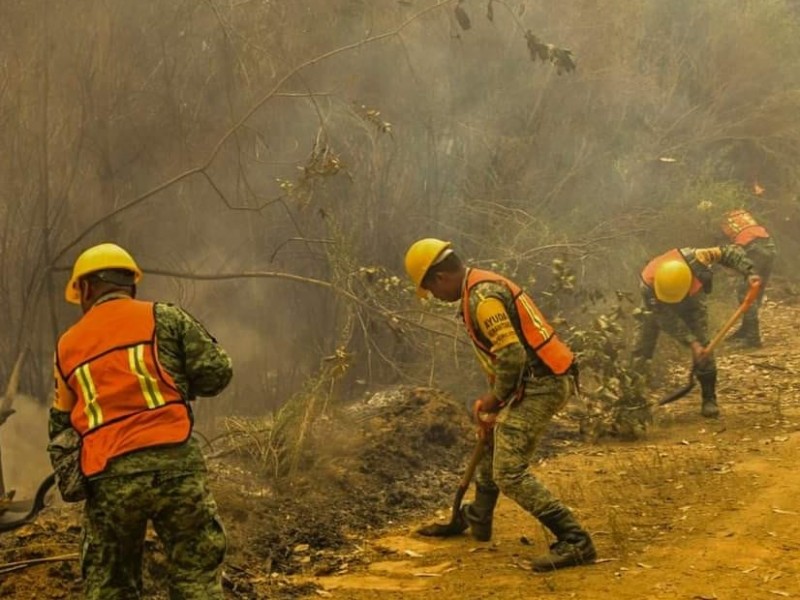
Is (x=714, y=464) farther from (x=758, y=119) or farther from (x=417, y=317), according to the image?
(x=758, y=119)

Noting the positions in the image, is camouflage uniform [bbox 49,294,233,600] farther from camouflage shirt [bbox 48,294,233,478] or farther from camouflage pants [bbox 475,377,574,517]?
camouflage pants [bbox 475,377,574,517]

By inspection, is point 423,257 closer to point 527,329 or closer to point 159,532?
point 527,329

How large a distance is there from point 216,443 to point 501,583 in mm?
3607

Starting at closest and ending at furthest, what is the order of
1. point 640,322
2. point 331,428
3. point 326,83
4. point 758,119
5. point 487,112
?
point 331,428 < point 640,322 < point 326,83 < point 487,112 < point 758,119

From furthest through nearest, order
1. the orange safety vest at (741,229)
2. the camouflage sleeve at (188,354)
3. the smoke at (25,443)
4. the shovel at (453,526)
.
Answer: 1. the orange safety vest at (741,229)
2. the smoke at (25,443)
3. the shovel at (453,526)
4. the camouflage sleeve at (188,354)

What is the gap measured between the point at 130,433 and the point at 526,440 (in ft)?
7.42

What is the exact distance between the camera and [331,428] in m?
7.40

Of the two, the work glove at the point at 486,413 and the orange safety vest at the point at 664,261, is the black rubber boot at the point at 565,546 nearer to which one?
the work glove at the point at 486,413

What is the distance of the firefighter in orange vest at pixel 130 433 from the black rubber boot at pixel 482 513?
212 centimetres

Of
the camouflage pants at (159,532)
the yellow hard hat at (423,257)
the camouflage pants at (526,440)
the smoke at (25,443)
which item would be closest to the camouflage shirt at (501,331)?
the camouflage pants at (526,440)

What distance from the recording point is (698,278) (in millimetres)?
8242

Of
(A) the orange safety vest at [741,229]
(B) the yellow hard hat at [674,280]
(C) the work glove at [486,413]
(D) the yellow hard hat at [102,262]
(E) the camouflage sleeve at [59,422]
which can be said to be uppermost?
(A) the orange safety vest at [741,229]

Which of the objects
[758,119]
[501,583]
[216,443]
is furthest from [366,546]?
[758,119]

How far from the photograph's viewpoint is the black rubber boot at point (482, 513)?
17.4ft
